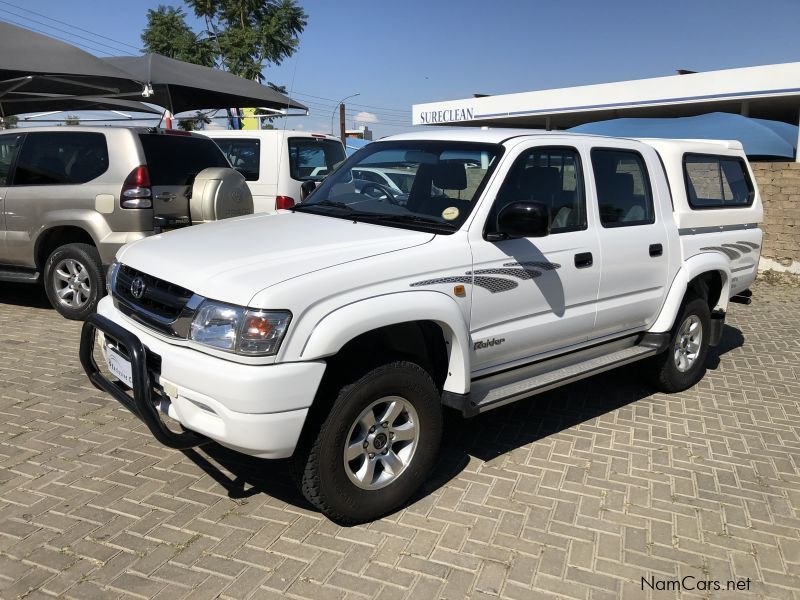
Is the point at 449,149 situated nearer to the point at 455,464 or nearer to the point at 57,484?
the point at 455,464

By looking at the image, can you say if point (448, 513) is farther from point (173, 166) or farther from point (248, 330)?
point (173, 166)

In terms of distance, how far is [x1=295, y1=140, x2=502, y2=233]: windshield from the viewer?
3.82 meters

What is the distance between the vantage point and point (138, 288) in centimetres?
343

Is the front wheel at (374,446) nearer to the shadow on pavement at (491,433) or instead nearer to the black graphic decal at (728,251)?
the shadow on pavement at (491,433)

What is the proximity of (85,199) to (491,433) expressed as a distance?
4702mm

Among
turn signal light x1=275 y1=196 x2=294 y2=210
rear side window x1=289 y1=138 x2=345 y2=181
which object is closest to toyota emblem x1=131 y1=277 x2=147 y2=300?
turn signal light x1=275 y1=196 x2=294 y2=210

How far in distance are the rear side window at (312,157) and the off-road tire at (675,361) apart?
229 inches

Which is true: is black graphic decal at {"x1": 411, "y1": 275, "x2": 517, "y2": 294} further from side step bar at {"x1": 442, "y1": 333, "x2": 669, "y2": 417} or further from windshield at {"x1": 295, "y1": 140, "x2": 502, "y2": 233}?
side step bar at {"x1": 442, "y1": 333, "x2": 669, "y2": 417}

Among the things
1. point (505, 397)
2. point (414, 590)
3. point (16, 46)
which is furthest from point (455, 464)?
point (16, 46)

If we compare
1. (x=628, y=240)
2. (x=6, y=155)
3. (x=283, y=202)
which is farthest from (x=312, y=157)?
(x=628, y=240)

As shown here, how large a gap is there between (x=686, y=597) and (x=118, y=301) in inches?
124

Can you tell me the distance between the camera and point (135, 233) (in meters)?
6.57

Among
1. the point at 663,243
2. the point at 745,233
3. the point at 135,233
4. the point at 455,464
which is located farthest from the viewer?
the point at 135,233

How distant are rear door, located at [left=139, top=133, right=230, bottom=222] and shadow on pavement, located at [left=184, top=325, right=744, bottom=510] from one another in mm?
3594
